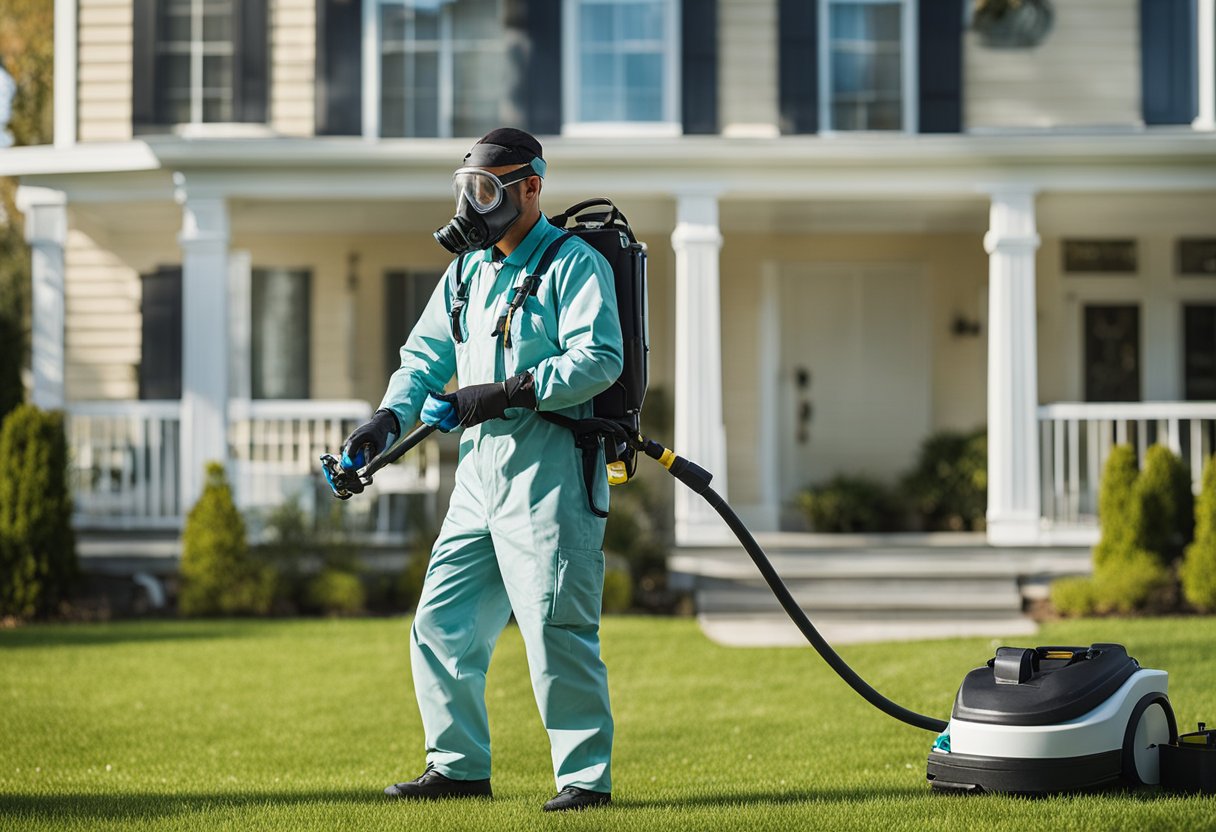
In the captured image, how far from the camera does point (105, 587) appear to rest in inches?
464

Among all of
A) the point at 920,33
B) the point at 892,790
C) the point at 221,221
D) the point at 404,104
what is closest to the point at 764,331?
the point at 920,33

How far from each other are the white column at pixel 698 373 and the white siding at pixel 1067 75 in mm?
2849

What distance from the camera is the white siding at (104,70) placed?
1315 cm

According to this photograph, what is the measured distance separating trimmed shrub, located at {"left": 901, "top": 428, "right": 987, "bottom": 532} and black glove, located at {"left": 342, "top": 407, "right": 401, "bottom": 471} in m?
8.83

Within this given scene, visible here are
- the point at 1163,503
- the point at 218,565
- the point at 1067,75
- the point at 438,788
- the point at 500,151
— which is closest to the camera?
the point at 500,151

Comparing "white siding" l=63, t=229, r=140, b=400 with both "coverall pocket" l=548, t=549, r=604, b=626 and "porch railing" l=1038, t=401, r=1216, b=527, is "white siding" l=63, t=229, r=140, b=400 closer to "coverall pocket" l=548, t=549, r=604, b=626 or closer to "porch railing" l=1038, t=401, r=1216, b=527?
"porch railing" l=1038, t=401, r=1216, b=527

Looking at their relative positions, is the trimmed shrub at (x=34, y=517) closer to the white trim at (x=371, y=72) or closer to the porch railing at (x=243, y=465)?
the porch railing at (x=243, y=465)

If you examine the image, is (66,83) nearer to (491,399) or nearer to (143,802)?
(143,802)

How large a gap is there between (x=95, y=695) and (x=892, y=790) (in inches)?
184

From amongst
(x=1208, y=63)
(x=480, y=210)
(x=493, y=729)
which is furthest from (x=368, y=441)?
(x=1208, y=63)

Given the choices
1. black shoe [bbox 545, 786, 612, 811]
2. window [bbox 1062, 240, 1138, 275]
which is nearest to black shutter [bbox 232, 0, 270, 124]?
window [bbox 1062, 240, 1138, 275]

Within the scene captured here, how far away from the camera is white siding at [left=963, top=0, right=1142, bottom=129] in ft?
41.7

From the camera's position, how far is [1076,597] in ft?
34.7

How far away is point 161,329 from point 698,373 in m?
5.04
